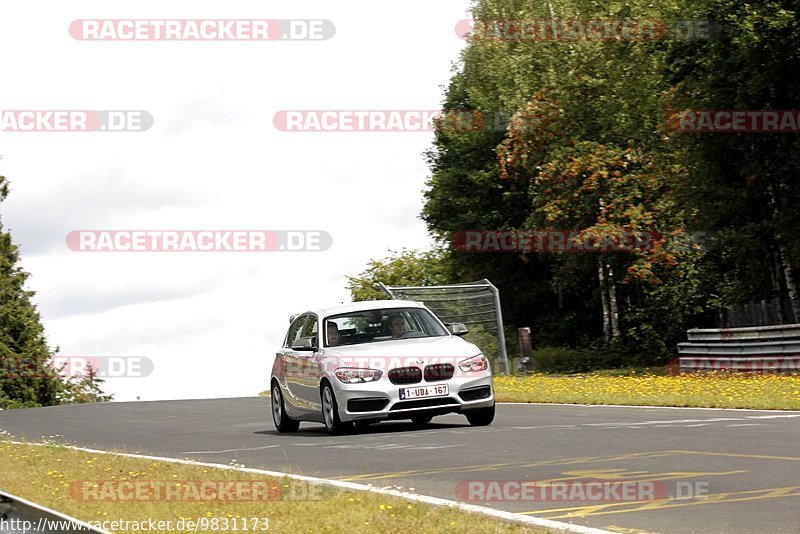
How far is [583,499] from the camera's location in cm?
903

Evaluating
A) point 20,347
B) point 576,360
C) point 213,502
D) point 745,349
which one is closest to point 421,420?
point 213,502

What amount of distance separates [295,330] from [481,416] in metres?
3.70

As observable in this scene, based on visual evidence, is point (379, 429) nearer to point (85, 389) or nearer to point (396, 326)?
point (396, 326)

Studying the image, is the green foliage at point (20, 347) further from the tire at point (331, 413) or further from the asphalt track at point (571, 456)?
the tire at point (331, 413)

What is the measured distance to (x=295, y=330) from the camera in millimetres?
19312

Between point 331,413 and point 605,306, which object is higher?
point 605,306

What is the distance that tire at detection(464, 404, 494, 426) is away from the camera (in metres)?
16.9

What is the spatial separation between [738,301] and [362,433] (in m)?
27.2

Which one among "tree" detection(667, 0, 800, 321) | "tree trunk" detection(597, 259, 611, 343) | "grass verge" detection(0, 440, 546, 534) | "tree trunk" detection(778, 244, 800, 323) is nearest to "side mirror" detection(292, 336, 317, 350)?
"grass verge" detection(0, 440, 546, 534)

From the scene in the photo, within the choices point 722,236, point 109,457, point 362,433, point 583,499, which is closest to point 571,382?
point 722,236

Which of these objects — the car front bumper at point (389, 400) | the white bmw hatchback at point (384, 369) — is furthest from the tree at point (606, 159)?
the car front bumper at point (389, 400)

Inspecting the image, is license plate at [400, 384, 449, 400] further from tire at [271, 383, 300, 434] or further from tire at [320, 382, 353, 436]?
tire at [271, 383, 300, 434]

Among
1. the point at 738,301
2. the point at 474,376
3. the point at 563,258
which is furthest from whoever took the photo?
the point at 563,258

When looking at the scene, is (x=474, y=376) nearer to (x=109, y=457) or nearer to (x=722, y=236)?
(x=109, y=457)
